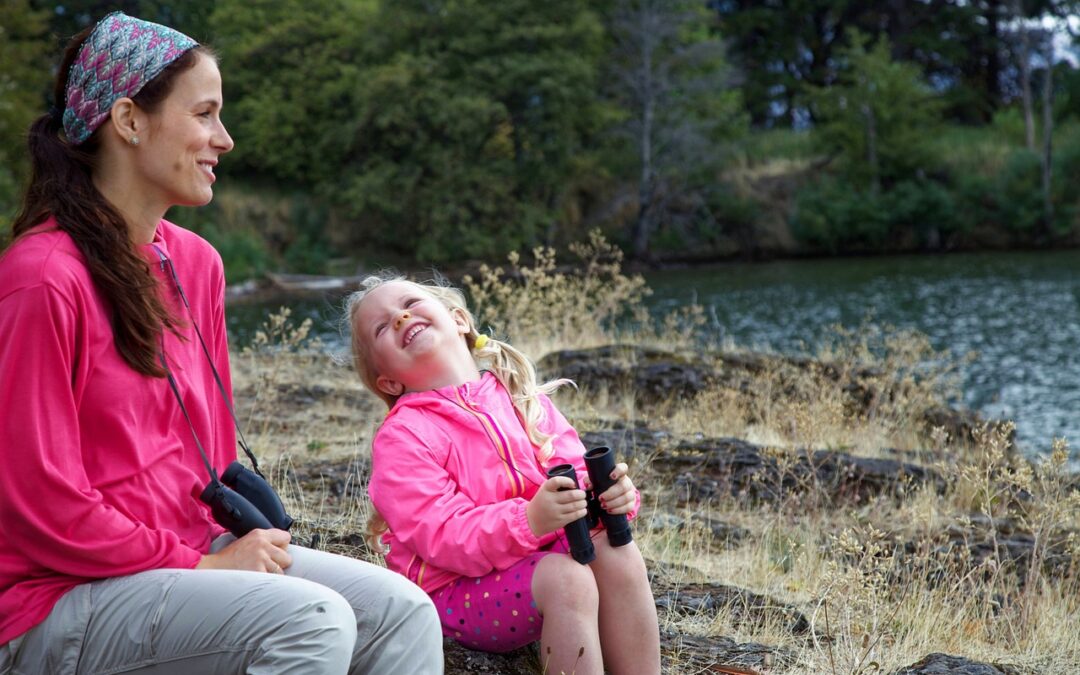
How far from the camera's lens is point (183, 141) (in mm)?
2248

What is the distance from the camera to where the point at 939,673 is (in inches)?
122

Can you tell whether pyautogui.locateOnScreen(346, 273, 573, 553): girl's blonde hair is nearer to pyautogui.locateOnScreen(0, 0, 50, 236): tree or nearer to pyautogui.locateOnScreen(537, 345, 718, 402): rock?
pyautogui.locateOnScreen(537, 345, 718, 402): rock

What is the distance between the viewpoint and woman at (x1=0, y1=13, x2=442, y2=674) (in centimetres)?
194

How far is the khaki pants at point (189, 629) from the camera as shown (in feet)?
6.44

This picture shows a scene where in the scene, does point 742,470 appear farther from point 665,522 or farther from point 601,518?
point 601,518

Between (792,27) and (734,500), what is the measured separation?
133ft

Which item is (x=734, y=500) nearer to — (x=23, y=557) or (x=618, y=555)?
(x=618, y=555)

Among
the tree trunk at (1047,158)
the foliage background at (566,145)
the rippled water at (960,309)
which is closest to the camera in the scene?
the rippled water at (960,309)

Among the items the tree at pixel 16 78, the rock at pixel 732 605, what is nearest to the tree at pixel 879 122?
the tree at pixel 16 78

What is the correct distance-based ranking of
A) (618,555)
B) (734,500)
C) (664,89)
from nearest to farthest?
(618,555) < (734,500) < (664,89)

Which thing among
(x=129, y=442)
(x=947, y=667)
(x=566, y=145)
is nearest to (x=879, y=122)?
(x=566, y=145)

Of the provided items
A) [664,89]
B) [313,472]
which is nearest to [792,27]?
[664,89]

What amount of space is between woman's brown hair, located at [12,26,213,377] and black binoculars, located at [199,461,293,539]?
0.26 meters

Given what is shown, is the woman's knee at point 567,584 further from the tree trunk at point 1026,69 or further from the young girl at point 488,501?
the tree trunk at point 1026,69
